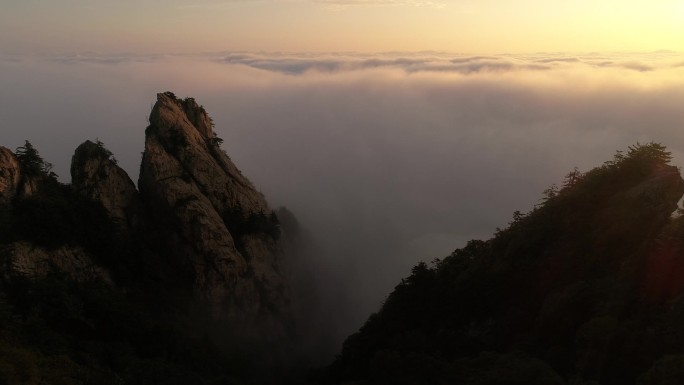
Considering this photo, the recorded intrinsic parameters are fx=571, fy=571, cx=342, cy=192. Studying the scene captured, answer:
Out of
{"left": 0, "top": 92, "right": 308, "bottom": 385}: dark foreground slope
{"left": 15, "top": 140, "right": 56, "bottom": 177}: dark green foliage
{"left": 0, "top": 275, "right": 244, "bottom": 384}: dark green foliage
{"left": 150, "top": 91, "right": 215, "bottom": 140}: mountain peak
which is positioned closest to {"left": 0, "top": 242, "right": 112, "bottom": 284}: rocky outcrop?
{"left": 0, "top": 92, "right": 308, "bottom": 385}: dark foreground slope

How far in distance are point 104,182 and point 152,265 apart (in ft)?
26.6

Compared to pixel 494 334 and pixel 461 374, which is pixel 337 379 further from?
pixel 461 374

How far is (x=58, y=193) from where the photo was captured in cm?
4522

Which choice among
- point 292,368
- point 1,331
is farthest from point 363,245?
point 1,331

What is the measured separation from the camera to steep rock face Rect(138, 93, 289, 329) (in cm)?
5008

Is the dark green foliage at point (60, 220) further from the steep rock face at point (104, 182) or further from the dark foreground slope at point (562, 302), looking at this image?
the dark foreground slope at point (562, 302)

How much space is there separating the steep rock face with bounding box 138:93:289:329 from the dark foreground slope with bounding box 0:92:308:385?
0.11m

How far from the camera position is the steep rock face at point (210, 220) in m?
50.1

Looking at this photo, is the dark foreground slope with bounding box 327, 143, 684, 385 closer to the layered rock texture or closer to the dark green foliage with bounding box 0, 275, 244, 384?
the dark green foliage with bounding box 0, 275, 244, 384

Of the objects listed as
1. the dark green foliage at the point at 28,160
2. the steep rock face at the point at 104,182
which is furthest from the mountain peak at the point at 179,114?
the dark green foliage at the point at 28,160

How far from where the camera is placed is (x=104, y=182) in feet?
159

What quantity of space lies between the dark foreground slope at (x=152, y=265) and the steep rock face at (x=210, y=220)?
4.5 inches

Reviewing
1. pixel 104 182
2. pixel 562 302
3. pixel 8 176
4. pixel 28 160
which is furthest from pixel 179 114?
pixel 562 302

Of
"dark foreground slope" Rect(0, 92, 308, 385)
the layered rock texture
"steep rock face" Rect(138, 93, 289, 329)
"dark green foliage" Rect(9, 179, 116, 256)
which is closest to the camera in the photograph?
"dark foreground slope" Rect(0, 92, 308, 385)
